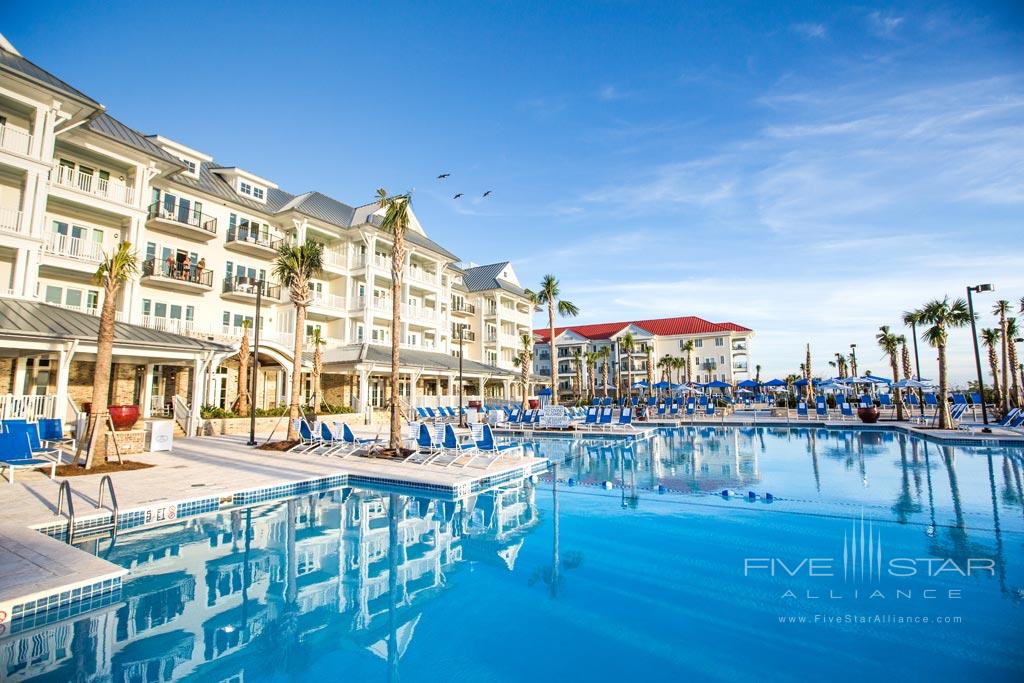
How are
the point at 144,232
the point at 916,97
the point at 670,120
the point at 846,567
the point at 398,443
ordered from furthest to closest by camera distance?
the point at 144,232 → the point at 670,120 → the point at 398,443 → the point at 916,97 → the point at 846,567

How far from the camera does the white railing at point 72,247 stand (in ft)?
60.2

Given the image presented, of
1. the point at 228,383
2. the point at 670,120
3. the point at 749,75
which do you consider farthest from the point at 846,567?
the point at 228,383

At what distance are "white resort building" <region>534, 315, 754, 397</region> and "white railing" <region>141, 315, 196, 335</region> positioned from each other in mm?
41398

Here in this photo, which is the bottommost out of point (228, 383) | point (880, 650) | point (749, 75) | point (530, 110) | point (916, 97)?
point (880, 650)

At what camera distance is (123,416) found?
14719 millimetres

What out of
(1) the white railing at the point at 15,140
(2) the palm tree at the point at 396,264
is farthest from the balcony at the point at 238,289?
(2) the palm tree at the point at 396,264

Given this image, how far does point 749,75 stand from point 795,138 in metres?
2.63

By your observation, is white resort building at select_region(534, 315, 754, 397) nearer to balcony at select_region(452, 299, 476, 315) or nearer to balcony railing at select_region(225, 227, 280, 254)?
balcony at select_region(452, 299, 476, 315)

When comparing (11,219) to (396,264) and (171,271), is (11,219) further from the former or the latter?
(396,264)

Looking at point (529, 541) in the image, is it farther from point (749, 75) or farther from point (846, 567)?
point (749, 75)

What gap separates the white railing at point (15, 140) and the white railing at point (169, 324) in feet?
25.2

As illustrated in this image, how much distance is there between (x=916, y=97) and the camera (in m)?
11.9

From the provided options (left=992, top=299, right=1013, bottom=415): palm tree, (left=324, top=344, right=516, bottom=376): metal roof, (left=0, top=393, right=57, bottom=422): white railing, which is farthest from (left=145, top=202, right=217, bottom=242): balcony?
(left=992, top=299, right=1013, bottom=415): palm tree

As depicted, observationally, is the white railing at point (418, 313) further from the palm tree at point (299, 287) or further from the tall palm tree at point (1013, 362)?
the tall palm tree at point (1013, 362)
